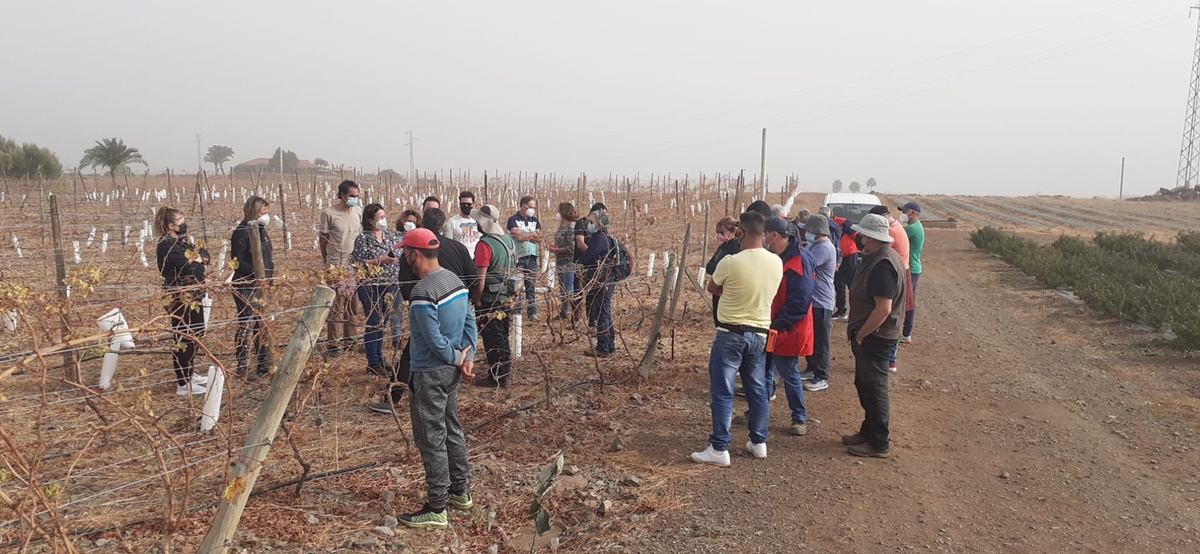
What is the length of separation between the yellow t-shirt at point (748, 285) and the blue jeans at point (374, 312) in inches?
107

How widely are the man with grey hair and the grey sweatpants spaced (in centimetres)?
326

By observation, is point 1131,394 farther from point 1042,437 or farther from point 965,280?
point 965,280

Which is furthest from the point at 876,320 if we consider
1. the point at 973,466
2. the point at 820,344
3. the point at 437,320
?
the point at 437,320

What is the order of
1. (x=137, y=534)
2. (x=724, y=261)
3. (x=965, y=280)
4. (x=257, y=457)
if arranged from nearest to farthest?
(x=257, y=457) < (x=137, y=534) < (x=724, y=261) < (x=965, y=280)

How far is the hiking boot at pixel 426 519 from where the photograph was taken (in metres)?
3.71

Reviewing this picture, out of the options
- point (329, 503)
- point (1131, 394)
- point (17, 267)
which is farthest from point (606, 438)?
point (17, 267)

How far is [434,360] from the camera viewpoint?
3.65m

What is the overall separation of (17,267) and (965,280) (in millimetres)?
15784

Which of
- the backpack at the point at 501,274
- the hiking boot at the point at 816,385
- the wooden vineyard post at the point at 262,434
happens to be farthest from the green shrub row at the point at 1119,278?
the wooden vineyard post at the point at 262,434

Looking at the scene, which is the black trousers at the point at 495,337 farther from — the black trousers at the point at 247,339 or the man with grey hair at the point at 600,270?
the black trousers at the point at 247,339

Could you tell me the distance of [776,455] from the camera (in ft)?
16.0

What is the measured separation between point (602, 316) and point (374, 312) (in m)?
2.26

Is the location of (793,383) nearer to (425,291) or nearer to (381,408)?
(425,291)

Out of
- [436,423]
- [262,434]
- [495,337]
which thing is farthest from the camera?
[495,337]
